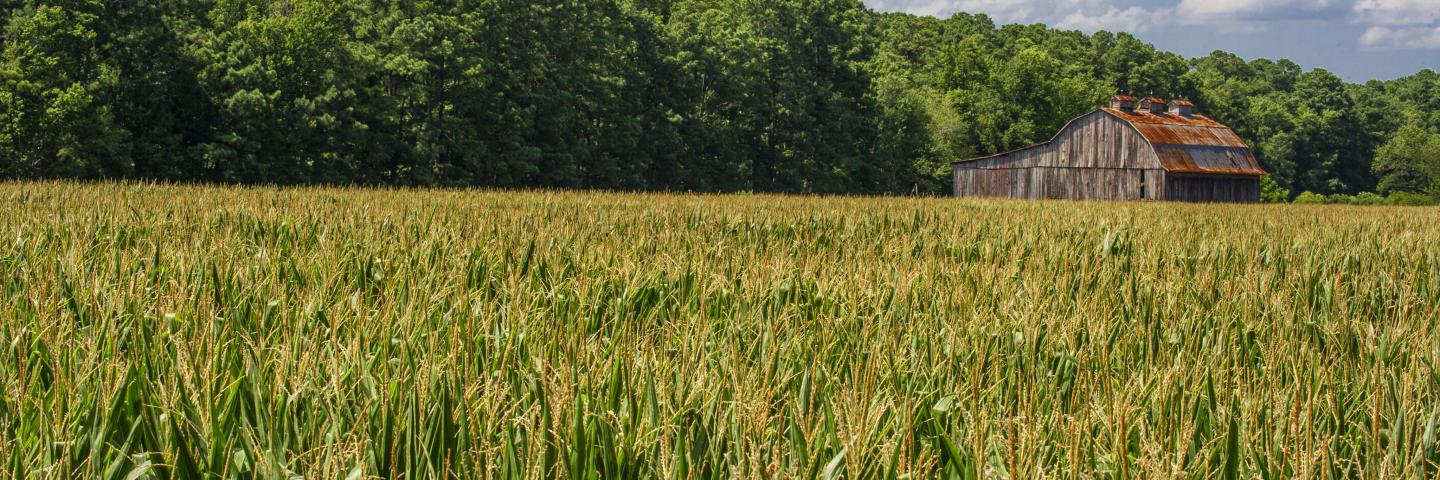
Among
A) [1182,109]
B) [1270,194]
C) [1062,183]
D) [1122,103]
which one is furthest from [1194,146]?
[1270,194]

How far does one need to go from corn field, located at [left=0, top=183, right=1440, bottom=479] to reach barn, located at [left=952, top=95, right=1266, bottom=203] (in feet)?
148

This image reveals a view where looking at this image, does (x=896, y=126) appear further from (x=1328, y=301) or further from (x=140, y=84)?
(x=1328, y=301)

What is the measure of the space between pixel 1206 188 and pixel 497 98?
3136 cm

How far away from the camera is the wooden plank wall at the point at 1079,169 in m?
48.8

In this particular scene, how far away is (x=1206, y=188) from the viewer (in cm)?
4822

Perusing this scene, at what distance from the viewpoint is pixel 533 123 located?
45.7m

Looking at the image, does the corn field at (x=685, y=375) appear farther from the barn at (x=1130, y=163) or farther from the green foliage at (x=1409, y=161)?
the green foliage at (x=1409, y=161)

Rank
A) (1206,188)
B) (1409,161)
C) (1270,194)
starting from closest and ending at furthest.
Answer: (1206,188), (1270,194), (1409,161)

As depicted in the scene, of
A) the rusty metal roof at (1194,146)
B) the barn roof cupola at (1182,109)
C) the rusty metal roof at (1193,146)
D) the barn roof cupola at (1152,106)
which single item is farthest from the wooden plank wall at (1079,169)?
the barn roof cupola at (1182,109)

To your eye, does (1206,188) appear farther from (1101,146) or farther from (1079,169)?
(1079,169)

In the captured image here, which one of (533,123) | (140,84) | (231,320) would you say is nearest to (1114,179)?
(533,123)

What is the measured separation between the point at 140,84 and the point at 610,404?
38.3 meters

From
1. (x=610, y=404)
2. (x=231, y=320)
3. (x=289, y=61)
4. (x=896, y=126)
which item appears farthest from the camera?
(x=896, y=126)

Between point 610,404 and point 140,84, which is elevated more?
point 140,84
